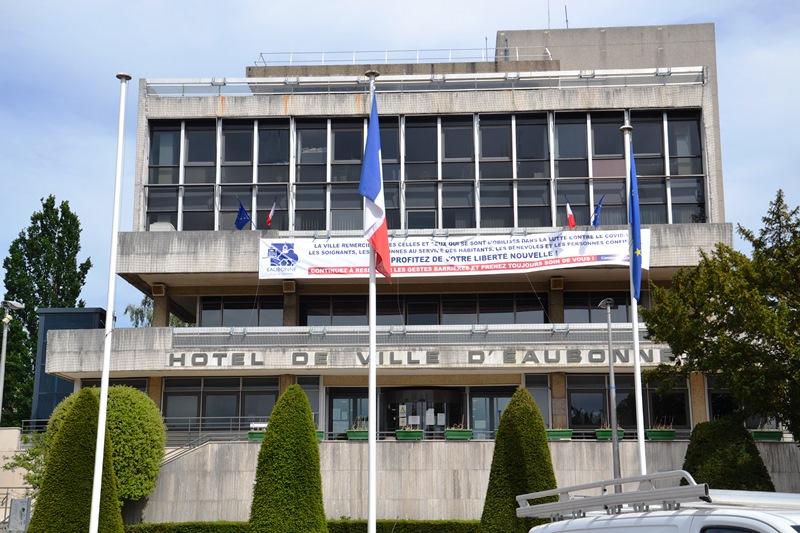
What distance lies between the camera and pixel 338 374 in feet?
130

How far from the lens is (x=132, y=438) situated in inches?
1243

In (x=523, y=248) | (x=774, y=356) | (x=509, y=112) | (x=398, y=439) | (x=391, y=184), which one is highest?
(x=509, y=112)

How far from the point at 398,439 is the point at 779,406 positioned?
12.2m

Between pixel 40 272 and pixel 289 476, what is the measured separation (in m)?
42.8

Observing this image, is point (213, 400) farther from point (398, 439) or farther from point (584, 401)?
point (584, 401)

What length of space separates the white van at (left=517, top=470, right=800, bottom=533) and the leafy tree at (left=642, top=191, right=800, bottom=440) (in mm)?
19234

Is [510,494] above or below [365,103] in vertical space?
below

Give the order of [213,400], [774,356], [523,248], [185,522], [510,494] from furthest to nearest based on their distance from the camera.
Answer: [213,400]
[523,248]
[185,522]
[774,356]
[510,494]

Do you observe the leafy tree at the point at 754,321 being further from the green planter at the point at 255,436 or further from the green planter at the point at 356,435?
the green planter at the point at 255,436

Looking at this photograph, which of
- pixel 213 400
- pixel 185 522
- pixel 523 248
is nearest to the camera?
pixel 185 522

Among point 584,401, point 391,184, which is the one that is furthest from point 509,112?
point 584,401

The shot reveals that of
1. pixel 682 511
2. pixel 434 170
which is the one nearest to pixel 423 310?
pixel 434 170

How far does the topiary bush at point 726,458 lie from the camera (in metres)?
→ 26.4

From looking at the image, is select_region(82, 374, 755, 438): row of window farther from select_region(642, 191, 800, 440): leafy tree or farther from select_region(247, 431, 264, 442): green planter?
select_region(642, 191, 800, 440): leafy tree
